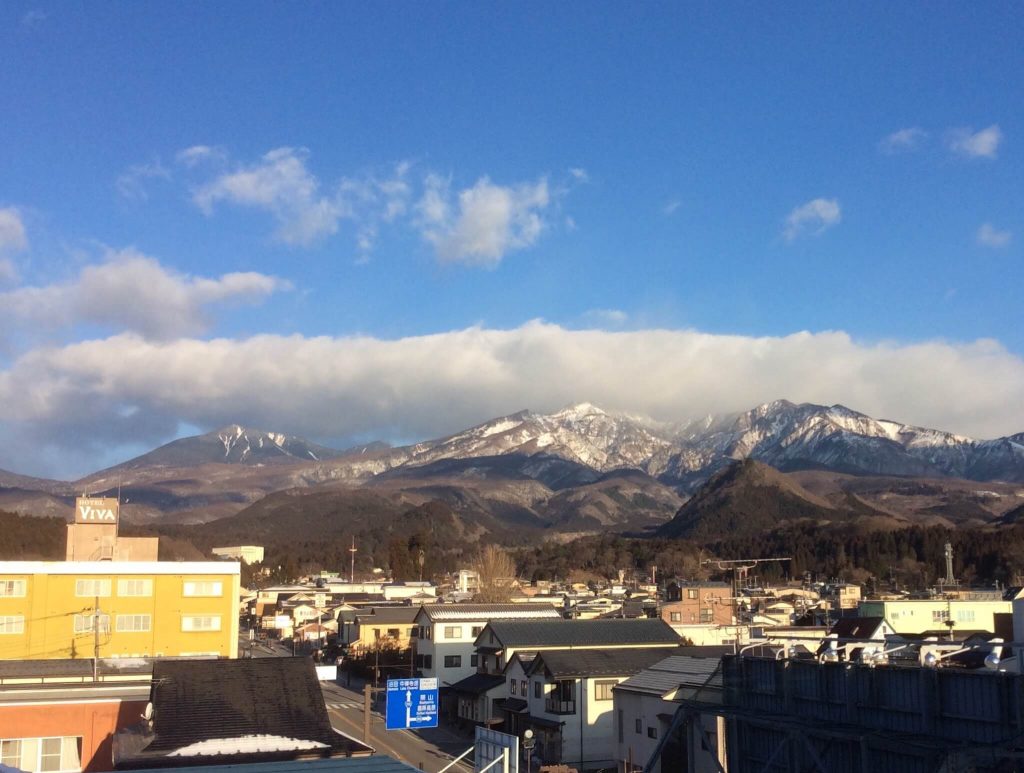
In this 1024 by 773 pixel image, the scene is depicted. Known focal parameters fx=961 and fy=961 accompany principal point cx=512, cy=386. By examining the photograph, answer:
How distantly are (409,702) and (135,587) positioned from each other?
20.3 metres

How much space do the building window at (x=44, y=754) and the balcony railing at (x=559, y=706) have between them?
16258 mm

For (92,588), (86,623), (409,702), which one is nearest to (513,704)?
(86,623)

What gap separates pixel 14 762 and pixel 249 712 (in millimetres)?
4456

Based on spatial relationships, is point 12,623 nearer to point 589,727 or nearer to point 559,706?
point 559,706

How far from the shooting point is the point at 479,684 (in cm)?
3666

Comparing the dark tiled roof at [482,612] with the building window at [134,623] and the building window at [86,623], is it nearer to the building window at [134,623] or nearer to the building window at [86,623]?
the building window at [134,623]

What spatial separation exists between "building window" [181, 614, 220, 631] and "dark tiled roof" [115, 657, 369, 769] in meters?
18.0

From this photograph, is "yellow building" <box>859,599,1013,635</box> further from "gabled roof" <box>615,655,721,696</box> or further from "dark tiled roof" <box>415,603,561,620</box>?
"gabled roof" <box>615,655,721,696</box>

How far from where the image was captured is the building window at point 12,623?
33.1m

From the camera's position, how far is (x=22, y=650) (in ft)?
109

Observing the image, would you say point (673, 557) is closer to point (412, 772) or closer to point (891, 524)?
point (891, 524)

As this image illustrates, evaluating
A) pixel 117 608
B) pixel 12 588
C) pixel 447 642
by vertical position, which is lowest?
pixel 447 642

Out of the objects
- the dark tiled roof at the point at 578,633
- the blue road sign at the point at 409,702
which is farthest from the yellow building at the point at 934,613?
the blue road sign at the point at 409,702

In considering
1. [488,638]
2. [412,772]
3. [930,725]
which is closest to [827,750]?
[930,725]
